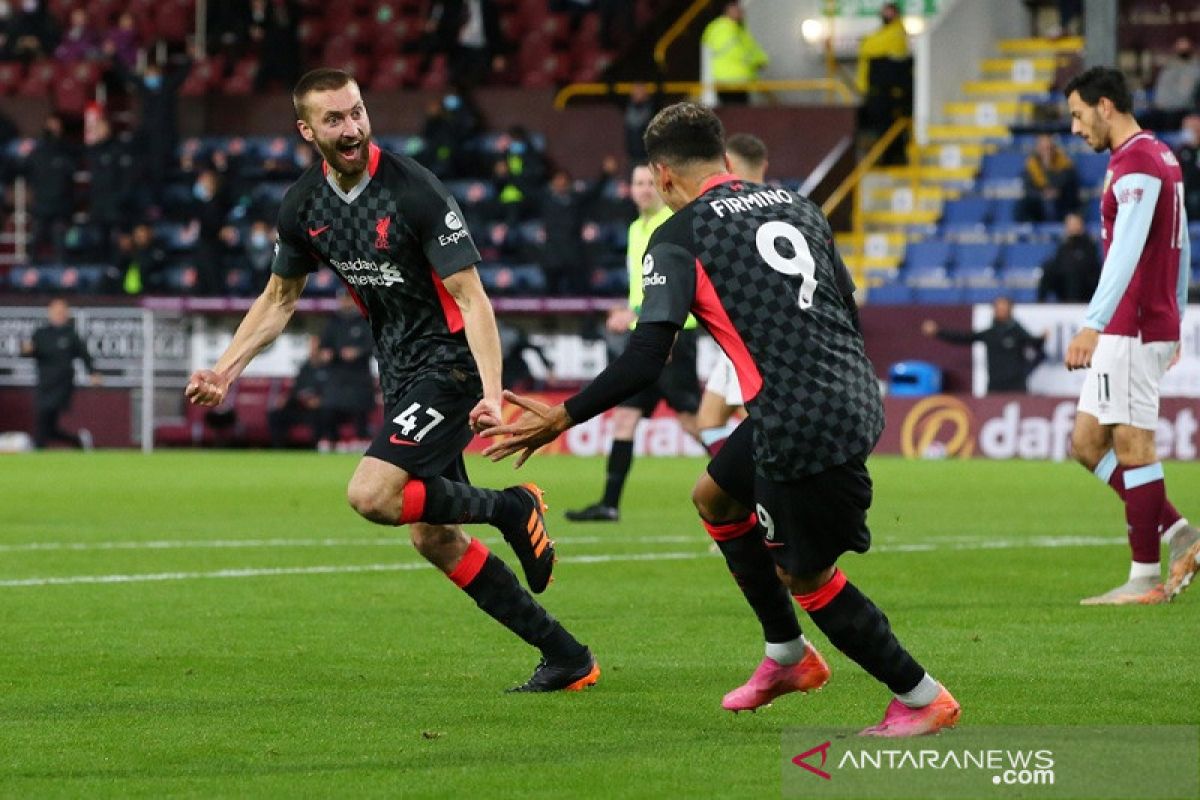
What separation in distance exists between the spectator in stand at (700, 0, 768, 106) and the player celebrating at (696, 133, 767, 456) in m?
17.1

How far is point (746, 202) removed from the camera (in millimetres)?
5992

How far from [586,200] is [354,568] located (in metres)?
16.5

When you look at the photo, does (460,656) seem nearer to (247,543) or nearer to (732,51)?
(247,543)

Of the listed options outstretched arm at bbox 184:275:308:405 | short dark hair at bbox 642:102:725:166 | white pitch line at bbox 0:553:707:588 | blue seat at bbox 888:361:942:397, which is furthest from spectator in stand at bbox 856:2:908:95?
short dark hair at bbox 642:102:725:166

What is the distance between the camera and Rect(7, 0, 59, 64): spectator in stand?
3381 cm

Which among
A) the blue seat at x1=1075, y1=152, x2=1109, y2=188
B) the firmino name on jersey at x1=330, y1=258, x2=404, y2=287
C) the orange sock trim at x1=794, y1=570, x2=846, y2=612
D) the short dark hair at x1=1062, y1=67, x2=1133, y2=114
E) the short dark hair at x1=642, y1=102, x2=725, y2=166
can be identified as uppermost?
the blue seat at x1=1075, y1=152, x2=1109, y2=188

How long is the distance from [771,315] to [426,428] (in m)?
1.70

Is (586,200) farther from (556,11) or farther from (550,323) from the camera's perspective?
(556,11)

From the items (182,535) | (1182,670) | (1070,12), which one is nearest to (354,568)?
(182,535)

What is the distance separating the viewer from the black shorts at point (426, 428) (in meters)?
7.18

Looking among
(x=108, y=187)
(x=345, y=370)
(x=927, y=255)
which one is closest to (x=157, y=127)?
(x=108, y=187)

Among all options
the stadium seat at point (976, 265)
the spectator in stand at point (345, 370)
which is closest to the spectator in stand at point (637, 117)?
the stadium seat at point (976, 265)

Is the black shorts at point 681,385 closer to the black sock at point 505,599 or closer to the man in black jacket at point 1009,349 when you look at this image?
the black sock at point 505,599

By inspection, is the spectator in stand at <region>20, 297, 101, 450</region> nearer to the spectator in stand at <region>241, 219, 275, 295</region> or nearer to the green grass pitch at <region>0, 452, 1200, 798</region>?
the spectator in stand at <region>241, 219, 275, 295</region>
